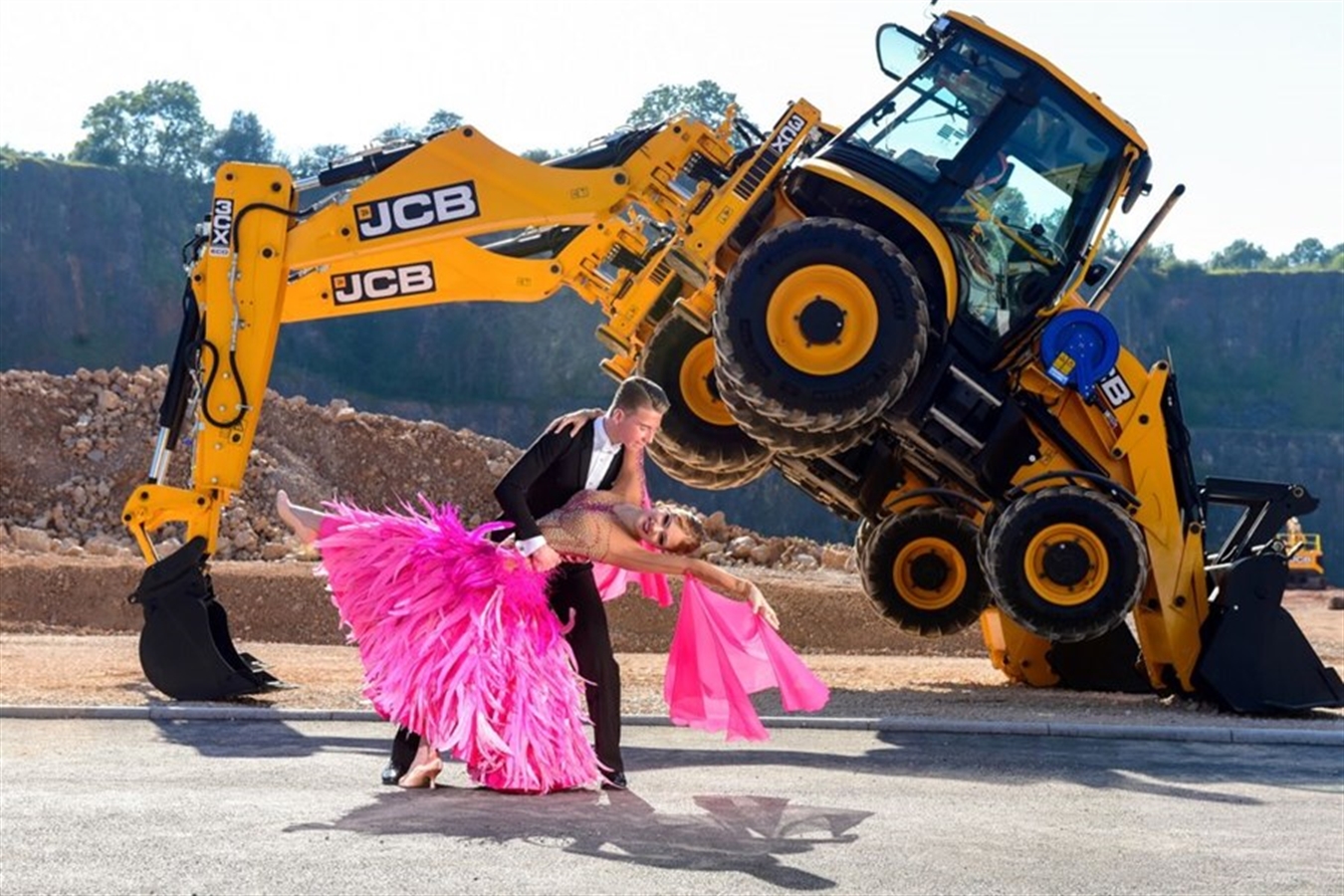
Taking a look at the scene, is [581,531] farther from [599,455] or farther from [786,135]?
[786,135]

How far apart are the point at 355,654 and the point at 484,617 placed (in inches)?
420

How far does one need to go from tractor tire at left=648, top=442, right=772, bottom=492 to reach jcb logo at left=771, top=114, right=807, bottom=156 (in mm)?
2859

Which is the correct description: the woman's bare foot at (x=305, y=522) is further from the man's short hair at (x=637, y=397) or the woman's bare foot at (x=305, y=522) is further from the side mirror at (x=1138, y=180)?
the side mirror at (x=1138, y=180)

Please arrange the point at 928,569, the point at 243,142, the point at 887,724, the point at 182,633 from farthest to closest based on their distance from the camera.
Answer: the point at 243,142 < the point at 928,569 < the point at 182,633 < the point at 887,724

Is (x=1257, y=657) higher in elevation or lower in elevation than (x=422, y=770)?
higher

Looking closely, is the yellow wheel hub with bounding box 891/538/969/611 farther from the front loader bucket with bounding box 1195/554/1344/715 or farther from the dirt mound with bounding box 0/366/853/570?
the dirt mound with bounding box 0/366/853/570

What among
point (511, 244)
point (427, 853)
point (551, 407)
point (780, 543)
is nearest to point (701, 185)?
point (511, 244)

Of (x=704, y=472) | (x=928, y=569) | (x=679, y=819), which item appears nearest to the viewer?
(x=679, y=819)

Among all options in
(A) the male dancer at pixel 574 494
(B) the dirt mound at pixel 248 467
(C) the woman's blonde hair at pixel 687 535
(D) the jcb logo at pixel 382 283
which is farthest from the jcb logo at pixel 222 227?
(B) the dirt mound at pixel 248 467

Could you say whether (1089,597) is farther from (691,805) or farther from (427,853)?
(427,853)

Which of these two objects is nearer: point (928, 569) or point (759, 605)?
point (759, 605)

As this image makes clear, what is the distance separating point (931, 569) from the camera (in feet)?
57.3

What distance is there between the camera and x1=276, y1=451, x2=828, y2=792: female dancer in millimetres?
9773

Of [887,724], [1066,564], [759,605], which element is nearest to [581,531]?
[759,605]
